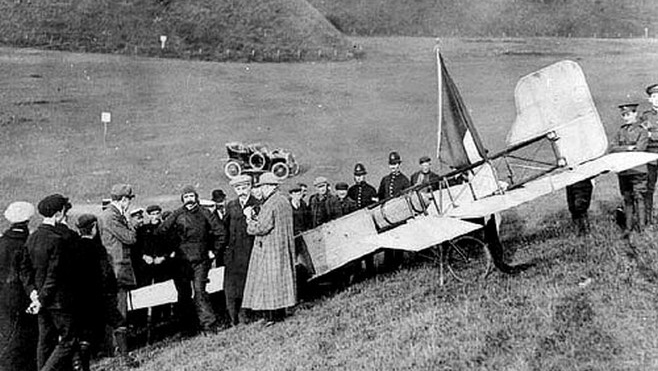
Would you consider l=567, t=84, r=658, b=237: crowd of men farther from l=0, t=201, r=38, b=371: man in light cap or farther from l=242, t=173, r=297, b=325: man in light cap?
l=0, t=201, r=38, b=371: man in light cap

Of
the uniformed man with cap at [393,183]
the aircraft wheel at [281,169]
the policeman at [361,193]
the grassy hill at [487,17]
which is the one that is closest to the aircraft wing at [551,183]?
the uniformed man with cap at [393,183]

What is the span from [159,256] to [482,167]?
161 inches

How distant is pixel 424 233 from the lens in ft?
24.6

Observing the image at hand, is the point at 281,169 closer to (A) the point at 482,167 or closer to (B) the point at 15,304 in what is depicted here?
(A) the point at 482,167

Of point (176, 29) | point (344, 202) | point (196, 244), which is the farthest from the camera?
point (176, 29)

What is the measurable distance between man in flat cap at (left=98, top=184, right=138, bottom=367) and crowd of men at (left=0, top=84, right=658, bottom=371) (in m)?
0.01

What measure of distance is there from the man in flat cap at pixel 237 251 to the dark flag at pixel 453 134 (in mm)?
2403

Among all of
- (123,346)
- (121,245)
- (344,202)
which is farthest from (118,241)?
(344,202)

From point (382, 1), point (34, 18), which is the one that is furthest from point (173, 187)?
point (382, 1)

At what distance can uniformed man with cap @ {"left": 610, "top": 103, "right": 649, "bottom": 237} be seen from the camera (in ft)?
27.0

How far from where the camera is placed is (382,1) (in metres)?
36.3

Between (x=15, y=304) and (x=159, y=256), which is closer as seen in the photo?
(x=15, y=304)

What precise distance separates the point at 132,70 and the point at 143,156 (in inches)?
383

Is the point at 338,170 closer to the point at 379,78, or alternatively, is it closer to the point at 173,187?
the point at 173,187
